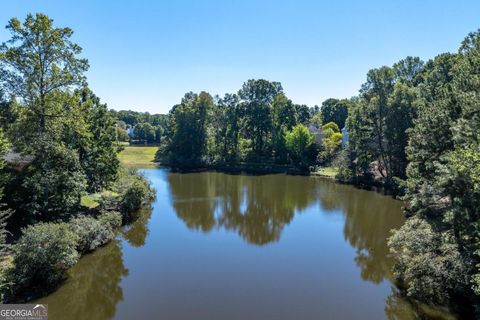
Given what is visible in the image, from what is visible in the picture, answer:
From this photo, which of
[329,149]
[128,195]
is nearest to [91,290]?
[128,195]

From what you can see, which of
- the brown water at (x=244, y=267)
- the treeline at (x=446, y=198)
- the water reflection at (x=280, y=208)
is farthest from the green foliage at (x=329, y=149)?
the brown water at (x=244, y=267)

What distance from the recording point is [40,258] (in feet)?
39.4

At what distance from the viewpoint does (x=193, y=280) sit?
44.8 feet

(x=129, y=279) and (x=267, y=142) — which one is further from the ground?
(x=267, y=142)

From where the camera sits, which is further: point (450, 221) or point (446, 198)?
point (446, 198)

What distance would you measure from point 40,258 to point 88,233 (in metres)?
4.13

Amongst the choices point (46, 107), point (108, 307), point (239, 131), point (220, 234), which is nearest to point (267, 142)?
point (239, 131)

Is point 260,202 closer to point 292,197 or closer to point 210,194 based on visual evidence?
point 292,197

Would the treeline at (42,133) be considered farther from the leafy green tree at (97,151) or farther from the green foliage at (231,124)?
the green foliage at (231,124)

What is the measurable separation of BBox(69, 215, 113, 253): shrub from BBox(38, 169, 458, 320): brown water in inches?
19.5

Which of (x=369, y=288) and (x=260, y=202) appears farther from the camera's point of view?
(x=260, y=202)

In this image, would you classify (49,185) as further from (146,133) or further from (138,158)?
(146,133)

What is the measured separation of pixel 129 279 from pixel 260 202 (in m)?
16.5

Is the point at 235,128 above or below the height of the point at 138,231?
above
